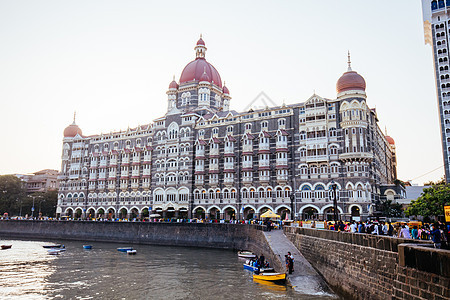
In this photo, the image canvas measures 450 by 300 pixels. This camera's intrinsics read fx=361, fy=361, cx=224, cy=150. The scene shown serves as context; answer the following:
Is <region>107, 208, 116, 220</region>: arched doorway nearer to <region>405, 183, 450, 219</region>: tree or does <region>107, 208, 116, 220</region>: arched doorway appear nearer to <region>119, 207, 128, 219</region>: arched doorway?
<region>119, 207, 128, 219</region>: arched doorway

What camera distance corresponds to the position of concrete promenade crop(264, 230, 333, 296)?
26141 mm

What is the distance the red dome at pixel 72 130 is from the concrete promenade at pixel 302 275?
79.9 m

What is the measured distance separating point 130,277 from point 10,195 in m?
89.0

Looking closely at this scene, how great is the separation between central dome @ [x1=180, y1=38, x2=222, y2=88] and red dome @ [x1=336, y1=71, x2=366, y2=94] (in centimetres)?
3379

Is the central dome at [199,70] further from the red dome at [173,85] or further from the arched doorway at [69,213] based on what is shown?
the arched doorway at [69,213]

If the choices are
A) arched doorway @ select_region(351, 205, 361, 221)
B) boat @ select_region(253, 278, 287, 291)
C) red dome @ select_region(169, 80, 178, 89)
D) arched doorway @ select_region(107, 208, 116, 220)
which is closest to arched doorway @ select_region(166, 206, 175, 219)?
arched doorway @ select_region(107, 208, 116, 220)

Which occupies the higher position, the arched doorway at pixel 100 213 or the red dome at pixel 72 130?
the red dome at pixel 72 130

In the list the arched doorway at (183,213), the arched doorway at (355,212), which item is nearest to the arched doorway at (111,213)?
the arched doorway at (183,213)

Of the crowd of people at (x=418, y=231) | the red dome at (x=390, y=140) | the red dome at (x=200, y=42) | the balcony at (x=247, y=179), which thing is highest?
the red dome at (x=200, y=42)

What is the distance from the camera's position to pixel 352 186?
58438 mm

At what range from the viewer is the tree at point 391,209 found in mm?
59803

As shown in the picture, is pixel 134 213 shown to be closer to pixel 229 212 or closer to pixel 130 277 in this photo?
pixel 229 212

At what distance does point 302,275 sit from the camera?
94.6ft

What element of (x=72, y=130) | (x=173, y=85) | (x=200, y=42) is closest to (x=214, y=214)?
(x=173, y=85)
